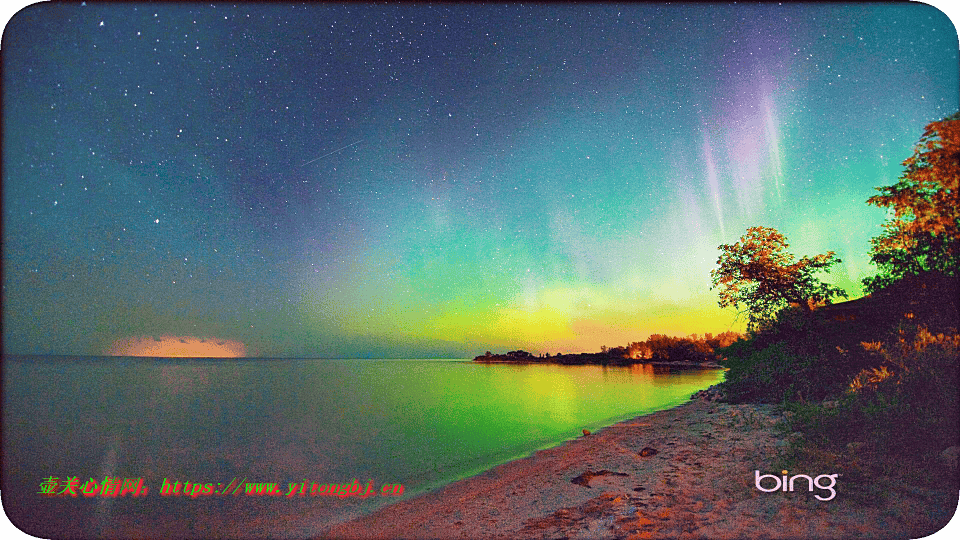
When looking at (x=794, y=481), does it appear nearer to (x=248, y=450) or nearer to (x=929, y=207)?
(x=929, y=207)

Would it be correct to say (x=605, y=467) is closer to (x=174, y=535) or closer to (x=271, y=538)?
(x=271, y=538)

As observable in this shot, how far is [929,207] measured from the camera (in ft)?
19.6

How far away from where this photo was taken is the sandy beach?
165 inches

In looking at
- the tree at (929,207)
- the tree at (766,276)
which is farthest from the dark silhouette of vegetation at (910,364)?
the tree at (766,276)

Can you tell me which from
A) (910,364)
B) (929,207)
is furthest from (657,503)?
(929,207)

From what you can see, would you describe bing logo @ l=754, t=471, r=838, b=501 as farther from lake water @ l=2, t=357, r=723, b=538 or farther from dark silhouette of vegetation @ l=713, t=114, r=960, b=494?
lake water @ l=2, t=357, r=723, b=538

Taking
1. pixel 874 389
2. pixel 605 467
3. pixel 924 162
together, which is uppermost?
pixel 924 162

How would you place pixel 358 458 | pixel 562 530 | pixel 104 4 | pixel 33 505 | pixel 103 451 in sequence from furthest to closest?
pixel 103 451 < pixel 358 458 < pixel 33 505 < pixel 104 4 < pixel 562 530

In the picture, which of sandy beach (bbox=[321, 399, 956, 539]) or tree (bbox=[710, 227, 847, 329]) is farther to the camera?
tree (bbox=[710, 227, 847, 329])

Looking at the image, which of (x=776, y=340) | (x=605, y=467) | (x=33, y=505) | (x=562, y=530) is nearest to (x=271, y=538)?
(x=562, y=530)

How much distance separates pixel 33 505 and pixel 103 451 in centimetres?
622

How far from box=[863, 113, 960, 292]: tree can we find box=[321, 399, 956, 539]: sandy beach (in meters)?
3.59

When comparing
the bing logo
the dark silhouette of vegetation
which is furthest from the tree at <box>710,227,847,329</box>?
the bing logo

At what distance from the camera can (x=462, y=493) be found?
287 inches
